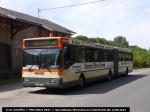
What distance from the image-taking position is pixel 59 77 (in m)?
16.8

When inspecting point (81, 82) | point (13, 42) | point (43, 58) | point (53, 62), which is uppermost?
point (13, 42)

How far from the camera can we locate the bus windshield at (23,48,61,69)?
1691 centimetres

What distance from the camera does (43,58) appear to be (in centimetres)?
1712

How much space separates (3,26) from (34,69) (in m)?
11.6

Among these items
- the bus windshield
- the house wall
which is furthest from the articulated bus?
the house wall

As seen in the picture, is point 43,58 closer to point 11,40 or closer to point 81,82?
point 81,82

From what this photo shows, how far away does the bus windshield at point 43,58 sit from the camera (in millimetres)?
16906

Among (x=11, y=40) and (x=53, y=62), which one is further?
(x=11, y=40)

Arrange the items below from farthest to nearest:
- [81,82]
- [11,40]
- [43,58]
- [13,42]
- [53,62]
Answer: [13,42], [11,40], [81,82], [43,58], [53,62]

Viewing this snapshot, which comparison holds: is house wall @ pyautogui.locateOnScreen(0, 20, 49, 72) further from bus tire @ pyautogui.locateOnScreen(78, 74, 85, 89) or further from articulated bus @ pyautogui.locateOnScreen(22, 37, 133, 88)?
articulated bus @ pyautogui.locateOnScreen(22, 37, 133, 88)

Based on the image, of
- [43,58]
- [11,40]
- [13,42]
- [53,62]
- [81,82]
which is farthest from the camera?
[13,42]

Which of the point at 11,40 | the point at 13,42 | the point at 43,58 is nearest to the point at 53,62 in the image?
the point at 43,58

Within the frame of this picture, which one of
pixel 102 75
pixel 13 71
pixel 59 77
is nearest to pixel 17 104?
pixel 59 77

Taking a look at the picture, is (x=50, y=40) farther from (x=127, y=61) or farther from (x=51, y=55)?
(x=127, y=61)
